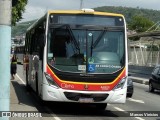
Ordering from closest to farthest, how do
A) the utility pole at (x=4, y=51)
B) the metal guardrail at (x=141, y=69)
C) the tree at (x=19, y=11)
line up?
the utility pole at (x=4, y=51)
the tree at (x=19, y=11)
the metal guardrail at (x=141, y=69)

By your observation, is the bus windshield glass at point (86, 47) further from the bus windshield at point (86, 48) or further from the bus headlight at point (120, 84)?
the bus headlight at point (120, 84)

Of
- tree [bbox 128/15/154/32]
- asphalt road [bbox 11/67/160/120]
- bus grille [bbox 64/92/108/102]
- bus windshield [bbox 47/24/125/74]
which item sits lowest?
asphalt road [bbox 11/67/160/120]

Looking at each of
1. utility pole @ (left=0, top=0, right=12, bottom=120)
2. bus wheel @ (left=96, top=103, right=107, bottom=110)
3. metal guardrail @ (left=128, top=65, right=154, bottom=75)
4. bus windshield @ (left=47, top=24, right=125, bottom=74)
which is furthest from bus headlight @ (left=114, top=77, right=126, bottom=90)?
metal guardrail @ (left=128, top=65, right=154, bottom=75)

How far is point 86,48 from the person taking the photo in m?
13.2

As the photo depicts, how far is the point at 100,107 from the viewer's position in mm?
14859

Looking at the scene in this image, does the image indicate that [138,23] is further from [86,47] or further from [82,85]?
[82,85]

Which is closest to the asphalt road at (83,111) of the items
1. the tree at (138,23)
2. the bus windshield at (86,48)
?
the bus windshield at (86,48)

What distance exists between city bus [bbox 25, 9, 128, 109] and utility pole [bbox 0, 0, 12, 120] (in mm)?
7225

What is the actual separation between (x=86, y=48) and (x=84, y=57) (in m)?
0.27

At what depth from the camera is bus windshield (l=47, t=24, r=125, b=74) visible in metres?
13.1

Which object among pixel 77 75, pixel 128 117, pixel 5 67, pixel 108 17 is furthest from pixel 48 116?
pixel 5 67

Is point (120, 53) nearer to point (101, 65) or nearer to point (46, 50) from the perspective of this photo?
point (101, 65)

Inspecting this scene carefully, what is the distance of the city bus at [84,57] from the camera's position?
42.1 feet

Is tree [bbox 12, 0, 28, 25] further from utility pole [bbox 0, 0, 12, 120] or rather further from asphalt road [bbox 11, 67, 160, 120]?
utility pole [bbox 0, 0, 12, 120]
